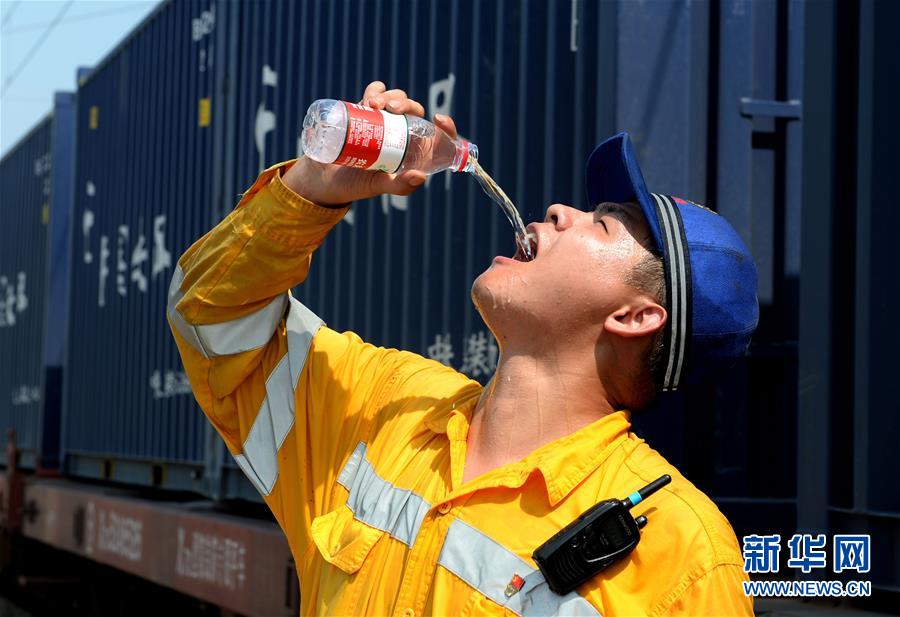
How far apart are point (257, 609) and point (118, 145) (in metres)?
4.51

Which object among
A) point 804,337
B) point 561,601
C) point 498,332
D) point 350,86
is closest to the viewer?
point 561,601

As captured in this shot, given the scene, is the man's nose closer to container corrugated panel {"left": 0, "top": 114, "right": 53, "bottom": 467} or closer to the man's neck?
the man's neck

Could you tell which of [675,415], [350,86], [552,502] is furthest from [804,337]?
[350,86]

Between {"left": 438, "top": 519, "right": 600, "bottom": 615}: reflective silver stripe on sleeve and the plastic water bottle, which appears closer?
{"left": 438, "top": 519, "right": 600, "bottom": 615}: reflective silver stripe on sleeve

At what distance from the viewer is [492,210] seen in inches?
164

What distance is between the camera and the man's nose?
2.10 metres

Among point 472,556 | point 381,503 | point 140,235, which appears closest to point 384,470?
point 381,503

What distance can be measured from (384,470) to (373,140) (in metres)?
0.61

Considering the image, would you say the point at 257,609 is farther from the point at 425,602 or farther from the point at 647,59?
the point at 425,602

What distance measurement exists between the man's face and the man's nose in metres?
0.02

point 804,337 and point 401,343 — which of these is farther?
point 401,343

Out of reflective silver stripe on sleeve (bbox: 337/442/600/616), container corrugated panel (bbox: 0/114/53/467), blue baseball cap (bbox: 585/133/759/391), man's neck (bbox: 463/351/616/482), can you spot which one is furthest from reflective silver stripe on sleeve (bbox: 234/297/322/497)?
container corrugated panel (bbox: 0/114/53/467)

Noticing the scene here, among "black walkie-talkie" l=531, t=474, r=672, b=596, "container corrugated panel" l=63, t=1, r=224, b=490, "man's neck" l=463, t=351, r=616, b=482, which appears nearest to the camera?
"black walkie-talkie" l=531, t=474, r=672, b=596

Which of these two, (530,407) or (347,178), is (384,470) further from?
(347,178)
